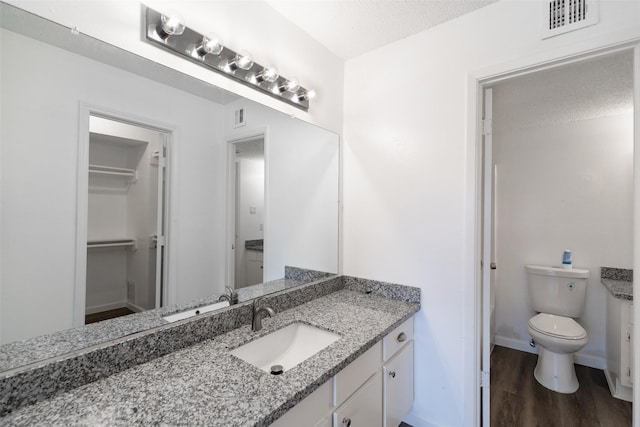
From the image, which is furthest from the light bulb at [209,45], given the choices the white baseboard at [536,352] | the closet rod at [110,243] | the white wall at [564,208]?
the white baseboard at [536,352]

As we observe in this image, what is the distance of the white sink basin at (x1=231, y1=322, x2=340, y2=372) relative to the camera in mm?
1221

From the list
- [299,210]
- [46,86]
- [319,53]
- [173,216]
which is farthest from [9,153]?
[319,53]

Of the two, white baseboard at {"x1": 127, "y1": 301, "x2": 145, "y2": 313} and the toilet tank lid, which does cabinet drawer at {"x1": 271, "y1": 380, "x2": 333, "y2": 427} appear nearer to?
white baseboard at {"x1": 127, "y1": 301, "x2": 145, "y2": 313}

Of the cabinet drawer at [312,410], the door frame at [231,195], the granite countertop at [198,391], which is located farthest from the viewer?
the door frame at [231,195]

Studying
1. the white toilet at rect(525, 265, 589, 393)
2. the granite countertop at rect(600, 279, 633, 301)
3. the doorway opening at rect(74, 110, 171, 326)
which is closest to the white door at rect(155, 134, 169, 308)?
the doorway opening at rect(74, 110, 171, 326)

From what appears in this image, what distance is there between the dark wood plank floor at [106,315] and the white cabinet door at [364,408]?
2.82ft

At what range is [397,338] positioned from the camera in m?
1.51

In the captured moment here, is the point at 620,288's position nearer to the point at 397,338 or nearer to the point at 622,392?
the point at 622,392

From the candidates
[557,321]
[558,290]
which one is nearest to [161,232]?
[557,321]

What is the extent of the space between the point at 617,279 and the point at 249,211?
319cm

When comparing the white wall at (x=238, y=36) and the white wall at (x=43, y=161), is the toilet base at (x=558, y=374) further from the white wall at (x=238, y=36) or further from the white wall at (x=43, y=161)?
the white wall at (x=43, y=161)

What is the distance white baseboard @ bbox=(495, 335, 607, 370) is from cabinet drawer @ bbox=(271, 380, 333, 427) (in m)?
2.78

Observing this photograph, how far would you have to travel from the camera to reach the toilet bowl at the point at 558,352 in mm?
2170

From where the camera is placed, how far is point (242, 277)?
1466mm
